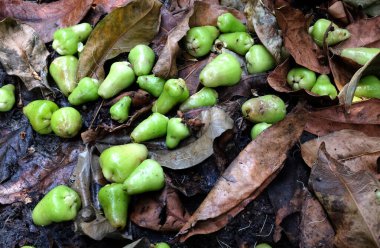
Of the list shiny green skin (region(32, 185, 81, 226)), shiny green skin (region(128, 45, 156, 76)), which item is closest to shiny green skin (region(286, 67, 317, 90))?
shiny green skin (region(128, 45, 156, 76))

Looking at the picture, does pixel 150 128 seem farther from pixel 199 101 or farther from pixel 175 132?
pixel 199 101

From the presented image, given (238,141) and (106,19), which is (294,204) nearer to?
(238,141)

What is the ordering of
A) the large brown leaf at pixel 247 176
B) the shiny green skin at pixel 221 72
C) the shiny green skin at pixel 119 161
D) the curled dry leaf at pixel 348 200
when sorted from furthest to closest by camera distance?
the shiny green skin at pixel 221 72 < the shiny green skin at pixel 119 161 < the large brown leaf at pixel 247 176 < the curled dry leaf at pixel 348 200

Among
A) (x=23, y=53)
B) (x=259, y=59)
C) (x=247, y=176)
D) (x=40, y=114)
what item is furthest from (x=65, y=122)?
(x=259, y=59)

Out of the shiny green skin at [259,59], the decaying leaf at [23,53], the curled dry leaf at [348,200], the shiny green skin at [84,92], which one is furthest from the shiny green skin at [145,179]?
the decaying leaf at [23,53]

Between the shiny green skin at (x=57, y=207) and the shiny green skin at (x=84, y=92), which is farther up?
the shiny green skin at (x=84, y=92)

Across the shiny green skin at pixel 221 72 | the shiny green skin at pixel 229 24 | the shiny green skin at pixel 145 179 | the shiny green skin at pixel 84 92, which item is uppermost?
the shiny green skin at pixel 229 24

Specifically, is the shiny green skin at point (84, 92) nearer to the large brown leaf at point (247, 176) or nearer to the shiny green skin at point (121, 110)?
the shiny green skin at point (121, 110)

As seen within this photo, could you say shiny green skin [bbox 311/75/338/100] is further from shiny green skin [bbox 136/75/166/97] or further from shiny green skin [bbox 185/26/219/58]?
shiny green skin [bbox 136/75/166/97]
